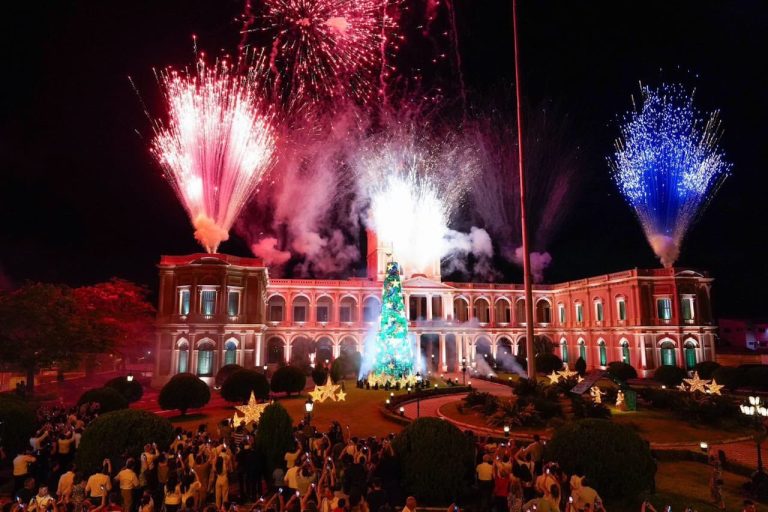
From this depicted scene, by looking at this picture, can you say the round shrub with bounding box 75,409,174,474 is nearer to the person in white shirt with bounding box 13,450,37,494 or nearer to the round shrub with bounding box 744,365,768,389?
the person in white shirt with bounding box 13,450,37,494

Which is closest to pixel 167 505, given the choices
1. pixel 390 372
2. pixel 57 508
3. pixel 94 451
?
pixel 57 508

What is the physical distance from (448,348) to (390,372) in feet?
92.5

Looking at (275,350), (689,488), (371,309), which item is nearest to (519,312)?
(371,309)

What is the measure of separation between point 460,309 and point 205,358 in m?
30.1

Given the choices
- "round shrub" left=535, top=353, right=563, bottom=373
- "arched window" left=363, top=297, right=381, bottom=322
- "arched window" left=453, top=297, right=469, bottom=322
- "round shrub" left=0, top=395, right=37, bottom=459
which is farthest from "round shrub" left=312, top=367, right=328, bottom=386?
"arched window" left=453, top=297, right=469, bottom=322

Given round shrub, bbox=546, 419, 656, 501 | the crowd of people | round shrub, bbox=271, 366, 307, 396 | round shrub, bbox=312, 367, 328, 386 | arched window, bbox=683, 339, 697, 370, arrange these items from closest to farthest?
1. the crowd of people
2. round shrub, bbox=546, 419, 656, 501
3. round shrub, bbox=271, 366, 307, 396
4. round shrub, bbox=312, 367, 328, 386
5. arched window, bbox=683, 339, 697, 370

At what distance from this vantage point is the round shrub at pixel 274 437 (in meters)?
11.5

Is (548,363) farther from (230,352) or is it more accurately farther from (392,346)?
(230,352)

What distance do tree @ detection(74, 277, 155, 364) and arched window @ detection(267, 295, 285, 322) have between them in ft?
38.1

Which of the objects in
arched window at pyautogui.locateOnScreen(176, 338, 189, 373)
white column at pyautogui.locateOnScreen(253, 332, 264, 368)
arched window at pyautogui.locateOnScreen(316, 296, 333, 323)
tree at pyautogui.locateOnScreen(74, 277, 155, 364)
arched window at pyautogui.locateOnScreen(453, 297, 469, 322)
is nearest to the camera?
tree at pyautogui.locateOnScreen(74, 277, 155, 364)

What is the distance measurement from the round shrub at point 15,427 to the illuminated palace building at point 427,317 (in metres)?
24.1

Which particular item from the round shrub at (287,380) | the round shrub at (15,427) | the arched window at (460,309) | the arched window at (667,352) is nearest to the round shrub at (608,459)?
the round shrub at (15,427)

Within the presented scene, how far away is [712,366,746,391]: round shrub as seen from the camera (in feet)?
100

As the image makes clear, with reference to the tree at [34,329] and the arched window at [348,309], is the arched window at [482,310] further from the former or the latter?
the tree at [34,329]
